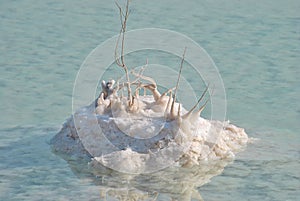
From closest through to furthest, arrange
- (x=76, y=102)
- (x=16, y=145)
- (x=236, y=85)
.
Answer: (x=16, y=145) < (x=76, y=102) < (x=236, y=85)

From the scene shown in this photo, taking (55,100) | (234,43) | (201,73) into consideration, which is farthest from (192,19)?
(55,100)

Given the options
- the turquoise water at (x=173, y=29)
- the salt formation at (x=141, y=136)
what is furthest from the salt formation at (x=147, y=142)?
the turquoise water at (x=173, y=29)

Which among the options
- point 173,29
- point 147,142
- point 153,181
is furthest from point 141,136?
point 173,29

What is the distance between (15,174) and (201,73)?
7.56ft

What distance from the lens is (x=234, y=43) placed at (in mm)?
6734

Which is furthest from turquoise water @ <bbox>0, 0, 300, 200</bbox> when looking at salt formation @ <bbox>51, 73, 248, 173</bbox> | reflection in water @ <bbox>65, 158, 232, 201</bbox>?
salt formation @ <bbox>51, 73, 248, 173</bbox>

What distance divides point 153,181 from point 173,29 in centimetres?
350

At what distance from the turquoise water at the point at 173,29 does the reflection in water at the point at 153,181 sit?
0.15 feet

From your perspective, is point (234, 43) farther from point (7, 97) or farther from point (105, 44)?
point (7, 97)

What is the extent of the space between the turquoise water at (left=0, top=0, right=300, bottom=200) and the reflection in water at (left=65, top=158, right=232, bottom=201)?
46 mm

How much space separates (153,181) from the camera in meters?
3.77

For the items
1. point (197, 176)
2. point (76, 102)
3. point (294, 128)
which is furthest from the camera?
point (76, 102)

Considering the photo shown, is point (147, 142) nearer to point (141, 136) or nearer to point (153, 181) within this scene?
point (141, 136)

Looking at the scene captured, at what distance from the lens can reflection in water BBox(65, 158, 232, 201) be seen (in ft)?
11.8
